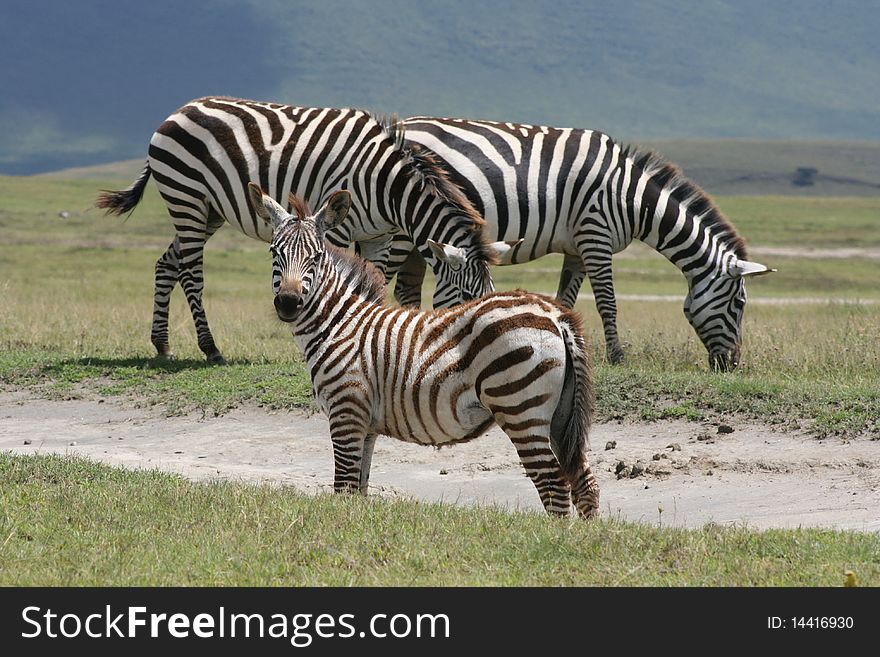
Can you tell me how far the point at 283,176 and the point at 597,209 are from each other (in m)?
3.51

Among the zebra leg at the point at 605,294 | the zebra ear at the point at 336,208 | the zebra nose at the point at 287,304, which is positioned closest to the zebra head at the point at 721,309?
the zebra leg at the point at 605,294

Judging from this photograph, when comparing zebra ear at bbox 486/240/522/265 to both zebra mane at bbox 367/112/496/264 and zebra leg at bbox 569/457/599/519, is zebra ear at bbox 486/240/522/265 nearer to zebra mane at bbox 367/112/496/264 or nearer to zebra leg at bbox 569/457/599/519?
zebra mane at bbox 367/112/496/264

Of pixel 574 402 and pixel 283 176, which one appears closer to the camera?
pixel 574 402

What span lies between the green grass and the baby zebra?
1.52 ft

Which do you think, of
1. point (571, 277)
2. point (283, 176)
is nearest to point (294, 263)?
point (283, 176)

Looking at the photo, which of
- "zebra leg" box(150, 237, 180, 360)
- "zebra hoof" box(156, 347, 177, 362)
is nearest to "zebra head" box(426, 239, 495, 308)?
"zebra hoof" box(156, 347, 177, 362)

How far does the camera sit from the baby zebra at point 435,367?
289 inches

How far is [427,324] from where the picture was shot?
7781mm

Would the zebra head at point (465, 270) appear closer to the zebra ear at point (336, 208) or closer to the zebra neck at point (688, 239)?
the zebra ear at point (336, 208)

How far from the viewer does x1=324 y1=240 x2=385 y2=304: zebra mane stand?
8219 millimetres

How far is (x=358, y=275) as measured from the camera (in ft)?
27.1

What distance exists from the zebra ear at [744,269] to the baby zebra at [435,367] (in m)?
6.28

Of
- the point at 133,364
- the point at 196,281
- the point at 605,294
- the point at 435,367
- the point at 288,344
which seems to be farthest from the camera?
the point at 288,344

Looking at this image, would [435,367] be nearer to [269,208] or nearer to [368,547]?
[368,547]
